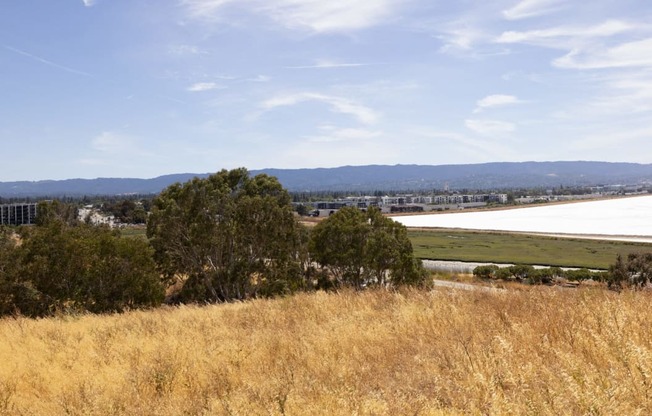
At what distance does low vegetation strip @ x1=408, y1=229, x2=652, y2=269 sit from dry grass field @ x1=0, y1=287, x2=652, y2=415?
6743cm

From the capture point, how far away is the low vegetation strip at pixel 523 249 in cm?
7444

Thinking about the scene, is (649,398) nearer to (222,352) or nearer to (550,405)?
(550,405)

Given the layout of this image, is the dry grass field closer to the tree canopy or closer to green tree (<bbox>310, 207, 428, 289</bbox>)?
the tree canopy

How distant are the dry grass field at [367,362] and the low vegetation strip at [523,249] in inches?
2655

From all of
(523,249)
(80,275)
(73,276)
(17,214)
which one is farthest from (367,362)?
(17,214)

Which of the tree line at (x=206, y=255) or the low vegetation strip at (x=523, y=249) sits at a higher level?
the tree line at (x=206, y=255)

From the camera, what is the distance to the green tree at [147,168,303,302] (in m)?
26.5

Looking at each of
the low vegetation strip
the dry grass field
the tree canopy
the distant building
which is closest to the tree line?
the tree canopy

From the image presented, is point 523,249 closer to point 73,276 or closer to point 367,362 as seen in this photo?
point 73,276

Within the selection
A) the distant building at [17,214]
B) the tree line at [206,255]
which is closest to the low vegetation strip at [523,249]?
the tree line at [206,255]

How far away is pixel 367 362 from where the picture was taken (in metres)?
6.27

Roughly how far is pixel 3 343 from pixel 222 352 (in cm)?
507

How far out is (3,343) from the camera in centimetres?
937

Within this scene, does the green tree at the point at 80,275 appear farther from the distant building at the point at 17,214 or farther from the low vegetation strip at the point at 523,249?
the distant building at the point at 17,214
